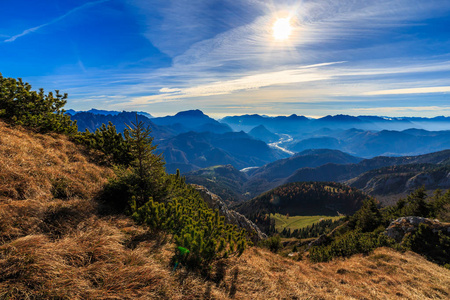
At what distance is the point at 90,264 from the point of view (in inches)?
217

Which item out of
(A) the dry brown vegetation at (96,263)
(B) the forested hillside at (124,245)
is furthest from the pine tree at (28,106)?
(A) the dry brown vegetation at (96,263)

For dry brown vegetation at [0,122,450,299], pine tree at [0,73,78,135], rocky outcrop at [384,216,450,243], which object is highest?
pine tree at [0,73,78,135]

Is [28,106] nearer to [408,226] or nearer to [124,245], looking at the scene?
[124,245]

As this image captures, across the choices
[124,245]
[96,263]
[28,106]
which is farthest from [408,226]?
[28,106]

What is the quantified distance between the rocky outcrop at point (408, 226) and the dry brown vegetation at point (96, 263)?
7.07 meters

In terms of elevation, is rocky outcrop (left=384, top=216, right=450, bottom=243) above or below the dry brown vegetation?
below

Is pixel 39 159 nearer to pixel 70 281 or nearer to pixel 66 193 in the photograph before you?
pixel 66 193

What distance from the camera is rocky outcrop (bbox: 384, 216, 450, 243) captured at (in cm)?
1641

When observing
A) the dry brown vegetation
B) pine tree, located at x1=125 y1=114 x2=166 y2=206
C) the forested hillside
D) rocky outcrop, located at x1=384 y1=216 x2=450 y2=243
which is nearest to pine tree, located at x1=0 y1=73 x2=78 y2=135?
the forested hillside

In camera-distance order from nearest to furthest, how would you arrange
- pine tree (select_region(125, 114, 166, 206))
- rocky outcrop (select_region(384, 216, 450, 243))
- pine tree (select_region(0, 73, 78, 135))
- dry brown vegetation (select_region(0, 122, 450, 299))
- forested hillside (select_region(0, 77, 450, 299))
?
dry brown vegetation (select_region(0, 122, 450, 299)), forested hillside (select_region(0, 77, 450, 299)), pine tree (select_region(125, 114, 166, 206)), pine tree (select_region(0, 73, 78, 135)), rocky outcrop (select_region(384, 216, 450, 243))

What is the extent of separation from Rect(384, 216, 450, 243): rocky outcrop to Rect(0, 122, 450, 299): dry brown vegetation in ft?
23.2

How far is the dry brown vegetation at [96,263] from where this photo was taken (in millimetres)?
4781

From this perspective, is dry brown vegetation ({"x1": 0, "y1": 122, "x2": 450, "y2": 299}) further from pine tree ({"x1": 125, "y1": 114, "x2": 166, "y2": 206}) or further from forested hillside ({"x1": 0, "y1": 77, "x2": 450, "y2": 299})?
pine tree ({"x1": 125, "y1": 114, "x2": 166, "y2": 206})

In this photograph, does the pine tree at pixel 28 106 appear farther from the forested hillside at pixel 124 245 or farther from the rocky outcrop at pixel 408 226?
the rocky outcrop at pixel 408 226
